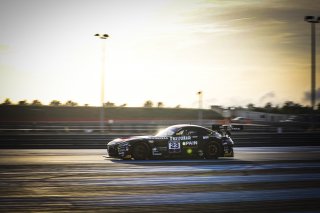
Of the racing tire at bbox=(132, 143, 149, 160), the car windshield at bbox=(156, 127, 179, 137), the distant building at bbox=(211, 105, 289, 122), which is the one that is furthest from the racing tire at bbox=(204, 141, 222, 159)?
the distant building at bbox=(211, 105, 289, 122)

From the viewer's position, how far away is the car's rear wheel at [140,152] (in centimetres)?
1592

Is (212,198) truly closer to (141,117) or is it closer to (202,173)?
(202,173)

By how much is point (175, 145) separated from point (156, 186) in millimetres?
6499

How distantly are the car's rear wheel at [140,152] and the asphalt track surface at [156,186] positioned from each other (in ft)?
2.92

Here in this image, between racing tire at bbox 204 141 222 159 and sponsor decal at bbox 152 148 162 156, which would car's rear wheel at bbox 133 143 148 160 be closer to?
sponsor decal at bbox 152 148 162 156

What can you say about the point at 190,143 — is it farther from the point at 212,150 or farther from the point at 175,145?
the point at 212,150

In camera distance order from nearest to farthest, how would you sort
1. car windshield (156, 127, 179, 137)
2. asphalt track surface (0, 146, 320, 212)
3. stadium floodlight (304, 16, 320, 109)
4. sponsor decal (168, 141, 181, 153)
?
1. asphalt track surface (0, 146, 320, 212)
2. sponsor decal (168, 141, 181, 153)
3. car windshield (156, 127, 179, 137)
4. stadium floodlight (304, 16, 320, 109)

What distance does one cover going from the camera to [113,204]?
7.83 m

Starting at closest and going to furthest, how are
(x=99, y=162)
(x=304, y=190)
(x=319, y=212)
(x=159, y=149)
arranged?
1. (x=319, y=212)
2. (x=304, y=190)
3. (x=99, y=162)
4. (x=159, y=149)

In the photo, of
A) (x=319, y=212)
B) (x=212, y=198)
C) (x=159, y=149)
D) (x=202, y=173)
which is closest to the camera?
(x=319, y=212)

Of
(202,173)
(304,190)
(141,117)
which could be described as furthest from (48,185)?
(141,117)

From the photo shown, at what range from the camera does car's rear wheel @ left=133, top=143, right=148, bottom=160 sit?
15.9 meters

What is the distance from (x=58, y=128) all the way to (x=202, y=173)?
1376 inches

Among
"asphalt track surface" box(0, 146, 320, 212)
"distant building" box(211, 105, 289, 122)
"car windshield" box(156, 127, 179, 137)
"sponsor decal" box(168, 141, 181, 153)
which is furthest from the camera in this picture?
"distant building" box(211, 105, 289, 122)
